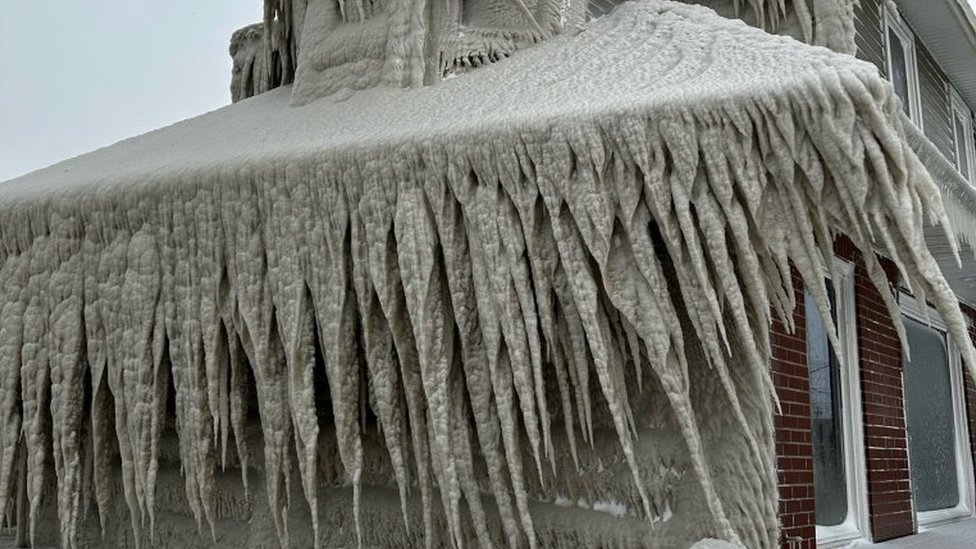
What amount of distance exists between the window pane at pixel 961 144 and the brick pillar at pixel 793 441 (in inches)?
296

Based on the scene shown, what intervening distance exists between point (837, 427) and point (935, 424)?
3121 mm

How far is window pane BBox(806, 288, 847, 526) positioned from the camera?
5348mm

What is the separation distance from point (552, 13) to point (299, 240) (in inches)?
68.1

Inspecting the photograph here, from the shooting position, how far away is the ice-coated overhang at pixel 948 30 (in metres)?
9.02

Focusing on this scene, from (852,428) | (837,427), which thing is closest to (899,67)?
(852,428)

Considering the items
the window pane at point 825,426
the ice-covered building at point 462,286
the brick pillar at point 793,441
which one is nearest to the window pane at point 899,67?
the window pane at point 825,426

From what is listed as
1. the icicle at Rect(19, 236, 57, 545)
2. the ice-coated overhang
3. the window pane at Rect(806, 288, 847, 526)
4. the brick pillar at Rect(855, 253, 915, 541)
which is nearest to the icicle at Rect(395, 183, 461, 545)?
the icicle at Rect(19, 236, 57, 545)

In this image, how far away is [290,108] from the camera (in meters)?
3.88

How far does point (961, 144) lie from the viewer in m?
11.4

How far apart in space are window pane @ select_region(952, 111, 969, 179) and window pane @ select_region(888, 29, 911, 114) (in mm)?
2187

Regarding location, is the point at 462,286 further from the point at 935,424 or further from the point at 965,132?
the point at 965,132

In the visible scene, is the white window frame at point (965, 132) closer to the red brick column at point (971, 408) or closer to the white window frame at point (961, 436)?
the red brick column at point (971, 408)

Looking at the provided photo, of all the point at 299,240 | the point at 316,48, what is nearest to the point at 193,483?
the point at 299,240

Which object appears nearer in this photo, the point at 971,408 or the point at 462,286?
the point at 462,286
